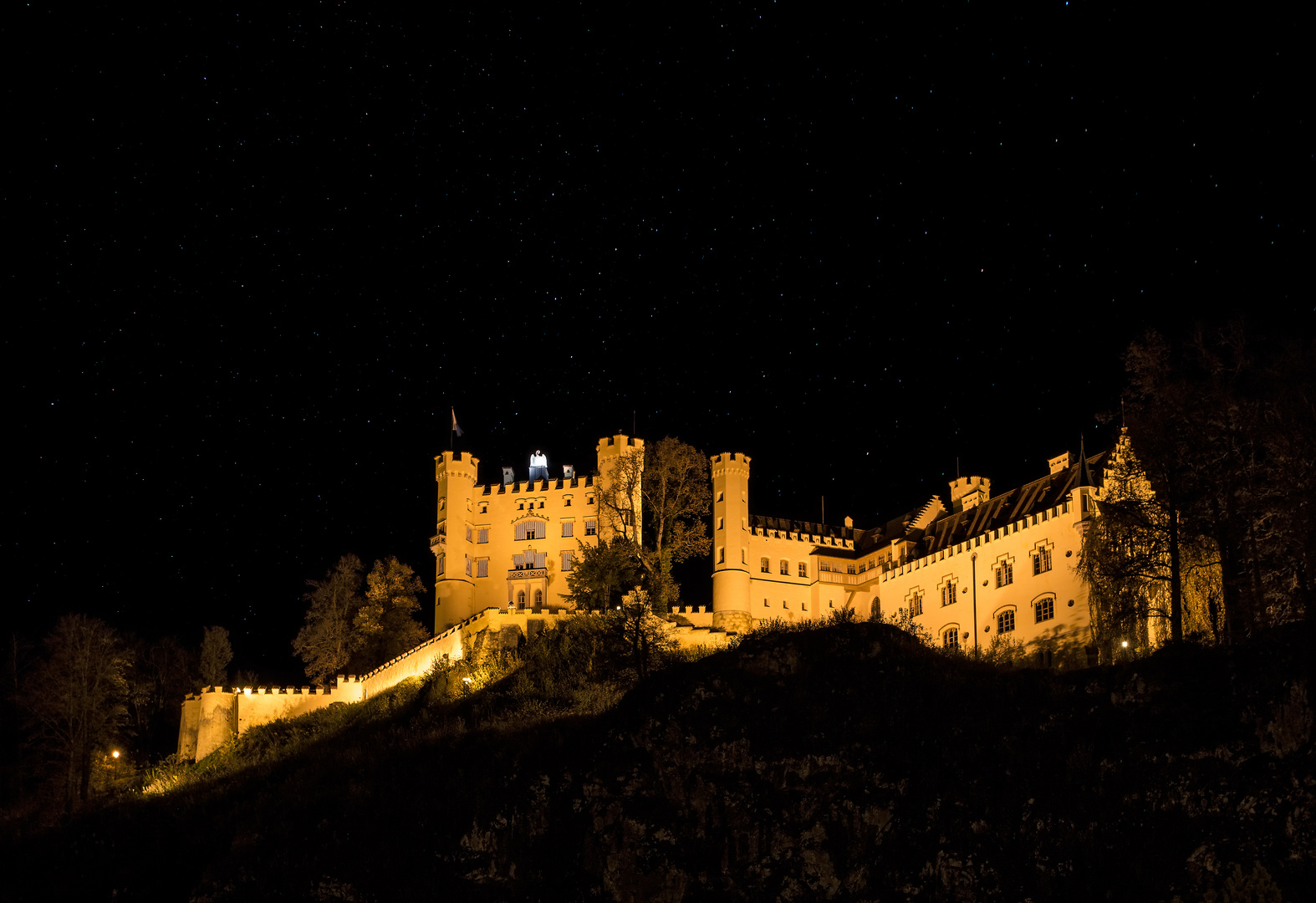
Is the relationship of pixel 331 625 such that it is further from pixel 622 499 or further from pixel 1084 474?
pixel 1084 474

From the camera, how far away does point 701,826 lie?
39.3m

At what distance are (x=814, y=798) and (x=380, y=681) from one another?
1597 inches

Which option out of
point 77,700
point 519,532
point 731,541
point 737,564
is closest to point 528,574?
point 519,532

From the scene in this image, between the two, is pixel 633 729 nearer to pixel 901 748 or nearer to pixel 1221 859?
pixel 901 748

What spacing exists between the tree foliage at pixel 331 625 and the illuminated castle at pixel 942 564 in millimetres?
22089

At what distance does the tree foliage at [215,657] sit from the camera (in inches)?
3179

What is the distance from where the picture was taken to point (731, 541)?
76625mm

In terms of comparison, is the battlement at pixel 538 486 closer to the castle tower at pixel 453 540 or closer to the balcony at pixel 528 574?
the castle tower at pixel 453 540

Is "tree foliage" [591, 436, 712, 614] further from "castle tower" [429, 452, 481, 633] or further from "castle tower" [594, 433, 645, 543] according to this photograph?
"castle tower" [429, 452, 481, 633]

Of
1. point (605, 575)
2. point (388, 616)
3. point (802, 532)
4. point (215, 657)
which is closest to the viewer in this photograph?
point (605, 575)

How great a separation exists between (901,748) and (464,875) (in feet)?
46.3

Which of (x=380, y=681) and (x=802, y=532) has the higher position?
(x=802, y=532)

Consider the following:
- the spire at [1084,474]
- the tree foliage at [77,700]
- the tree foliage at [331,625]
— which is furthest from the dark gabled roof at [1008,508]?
the tree foliage at [77,700]

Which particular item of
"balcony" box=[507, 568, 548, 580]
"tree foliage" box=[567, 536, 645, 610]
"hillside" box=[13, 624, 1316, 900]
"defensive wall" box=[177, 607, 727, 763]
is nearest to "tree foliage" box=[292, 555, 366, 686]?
"defensive wall" box=[177, 607, 727, 763]
